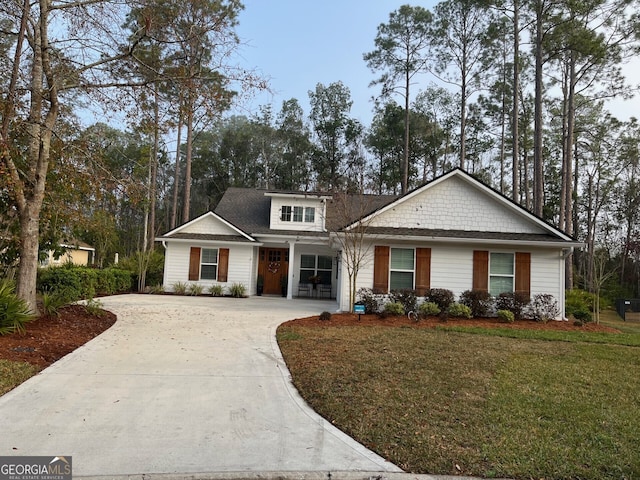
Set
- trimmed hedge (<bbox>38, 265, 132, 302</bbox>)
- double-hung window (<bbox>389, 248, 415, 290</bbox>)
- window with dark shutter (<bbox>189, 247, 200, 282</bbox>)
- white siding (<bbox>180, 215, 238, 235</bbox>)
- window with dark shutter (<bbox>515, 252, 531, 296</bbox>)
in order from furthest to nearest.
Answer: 1. white siding (<bbox>180, 215, 238, 235</bbox>)
2. window with dark shutter (<bbox>189, 247, 200, 282</bbox>)
3. double-hung window (<bbox>389, 248, 415, 290</bbox>)
4. window with dark shutter (<bbox>515, 252, 531, 296</bbox>)
5. trimmed hedge (<bbox>38, 265, 132, 302</bbox>)

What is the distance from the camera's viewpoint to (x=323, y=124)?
1501 inches

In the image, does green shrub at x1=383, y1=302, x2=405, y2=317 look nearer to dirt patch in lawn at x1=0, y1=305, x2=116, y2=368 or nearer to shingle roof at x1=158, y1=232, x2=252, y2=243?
dirt patch in lawn at x1=0, y1=305, x2=116, y2=368

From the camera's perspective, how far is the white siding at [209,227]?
18.3 m

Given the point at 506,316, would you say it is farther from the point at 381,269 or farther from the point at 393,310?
the point at 381,269

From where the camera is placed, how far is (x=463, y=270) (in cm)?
1288

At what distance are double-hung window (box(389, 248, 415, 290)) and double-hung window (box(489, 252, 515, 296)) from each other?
96.4 inches

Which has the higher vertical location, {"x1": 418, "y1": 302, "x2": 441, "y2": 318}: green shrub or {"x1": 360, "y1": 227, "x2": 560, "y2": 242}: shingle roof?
{"x1": 360, "y1": 227, "x2": 560, "y2": 242}: shingle roof

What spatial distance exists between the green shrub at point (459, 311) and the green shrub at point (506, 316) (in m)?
0.89

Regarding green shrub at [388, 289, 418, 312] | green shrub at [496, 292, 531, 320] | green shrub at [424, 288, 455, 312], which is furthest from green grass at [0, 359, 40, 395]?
green shrub at [496, 292, 531, 320]

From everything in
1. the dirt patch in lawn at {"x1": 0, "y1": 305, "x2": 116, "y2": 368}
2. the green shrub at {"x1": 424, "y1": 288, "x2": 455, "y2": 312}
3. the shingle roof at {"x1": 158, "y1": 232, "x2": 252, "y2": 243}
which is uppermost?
the shingle roof at {"x1": 158, "y1": 232, "x2": 252, "y2": 243}

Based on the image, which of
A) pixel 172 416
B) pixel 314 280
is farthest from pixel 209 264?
pixel 172 416

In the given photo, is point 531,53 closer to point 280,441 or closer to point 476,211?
point 476,211

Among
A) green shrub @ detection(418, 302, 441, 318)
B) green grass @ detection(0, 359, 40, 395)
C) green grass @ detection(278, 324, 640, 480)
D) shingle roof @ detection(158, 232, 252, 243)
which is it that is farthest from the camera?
shingle roof @ detection(158, 232, 252, 243)

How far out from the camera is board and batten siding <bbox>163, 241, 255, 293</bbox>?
17.8 metres
